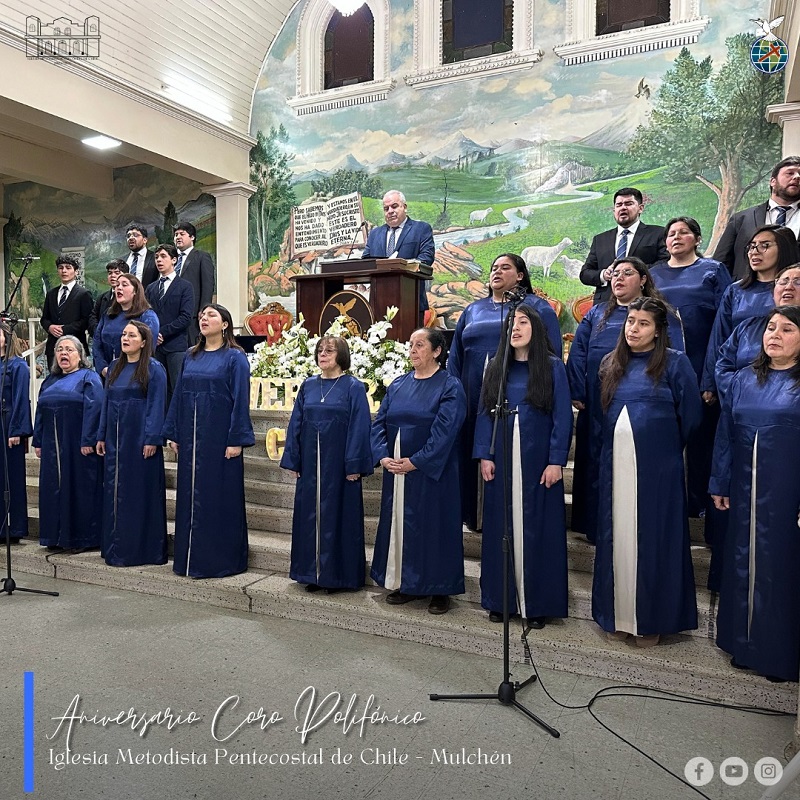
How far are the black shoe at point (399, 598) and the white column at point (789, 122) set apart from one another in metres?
6.40

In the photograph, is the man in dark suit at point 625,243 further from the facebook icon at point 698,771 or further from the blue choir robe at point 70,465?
the blue choir robe at point 70,465

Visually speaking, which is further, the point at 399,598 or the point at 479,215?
the point at 479,215

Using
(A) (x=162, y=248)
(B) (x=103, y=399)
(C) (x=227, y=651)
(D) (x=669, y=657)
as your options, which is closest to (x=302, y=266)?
(A) (x=162, y=248)

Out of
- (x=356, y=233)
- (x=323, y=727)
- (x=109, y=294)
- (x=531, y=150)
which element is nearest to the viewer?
(x=323, y=727)

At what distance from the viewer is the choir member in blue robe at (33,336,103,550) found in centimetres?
564

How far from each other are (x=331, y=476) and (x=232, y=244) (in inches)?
286

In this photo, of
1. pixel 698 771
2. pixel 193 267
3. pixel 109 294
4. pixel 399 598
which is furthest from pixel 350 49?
pixel 698 771

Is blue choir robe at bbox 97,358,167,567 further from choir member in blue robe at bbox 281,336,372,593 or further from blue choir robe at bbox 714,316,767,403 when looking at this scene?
blue choir robe at bbox 714,316,767,403

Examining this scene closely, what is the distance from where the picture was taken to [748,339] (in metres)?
3.71

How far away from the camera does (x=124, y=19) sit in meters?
8.85

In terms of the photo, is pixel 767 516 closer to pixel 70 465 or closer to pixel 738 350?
pixel 738 350

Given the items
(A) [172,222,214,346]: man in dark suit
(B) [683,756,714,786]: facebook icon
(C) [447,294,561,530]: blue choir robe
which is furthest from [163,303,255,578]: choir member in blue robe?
(B) [683,756,714,786]: facebook icon

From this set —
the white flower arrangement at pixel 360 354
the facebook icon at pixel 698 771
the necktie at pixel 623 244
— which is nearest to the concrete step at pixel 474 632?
the facebook icon at pixel 698 771

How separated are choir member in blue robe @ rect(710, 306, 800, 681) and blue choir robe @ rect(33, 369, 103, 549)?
4.47m
